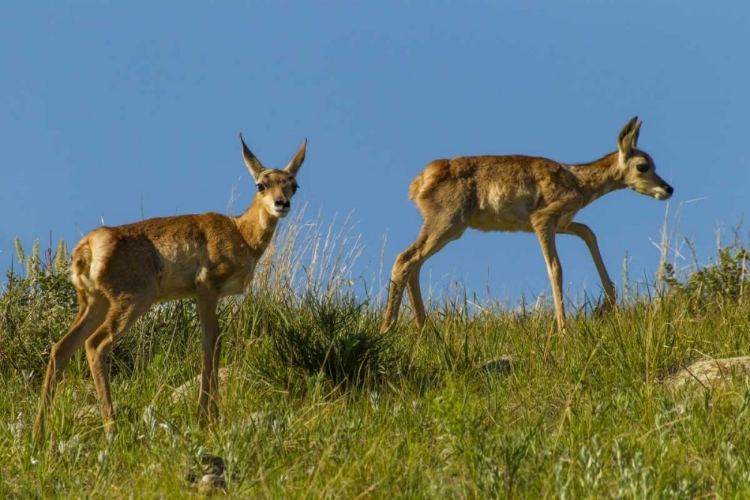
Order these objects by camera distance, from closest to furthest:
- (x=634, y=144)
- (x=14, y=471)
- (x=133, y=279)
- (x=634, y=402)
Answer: (x=14, y=471), (x=634, y=402), (x=133, y=279), (x=634, y=144)

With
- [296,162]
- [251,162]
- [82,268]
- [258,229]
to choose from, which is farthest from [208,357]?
[296,162]

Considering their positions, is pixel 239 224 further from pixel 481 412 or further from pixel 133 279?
pixel 481 412

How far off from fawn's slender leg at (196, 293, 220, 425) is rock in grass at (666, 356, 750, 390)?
3357mm

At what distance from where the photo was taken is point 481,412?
6.91m

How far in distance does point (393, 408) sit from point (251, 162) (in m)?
3.12

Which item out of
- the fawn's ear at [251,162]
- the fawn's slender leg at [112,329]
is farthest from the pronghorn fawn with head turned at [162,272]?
the fawn's ear at [251,162]

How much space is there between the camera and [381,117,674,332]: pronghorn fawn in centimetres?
1209

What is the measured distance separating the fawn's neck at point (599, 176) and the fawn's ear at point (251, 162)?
4938mm

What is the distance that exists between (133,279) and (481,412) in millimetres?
3037

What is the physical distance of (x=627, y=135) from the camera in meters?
13.9

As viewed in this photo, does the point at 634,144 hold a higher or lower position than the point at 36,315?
higher

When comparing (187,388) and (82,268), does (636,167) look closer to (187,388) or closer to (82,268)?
(187,388)

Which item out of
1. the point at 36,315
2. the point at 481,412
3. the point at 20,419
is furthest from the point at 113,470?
the point at 36,315

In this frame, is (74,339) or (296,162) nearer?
(74,339)
